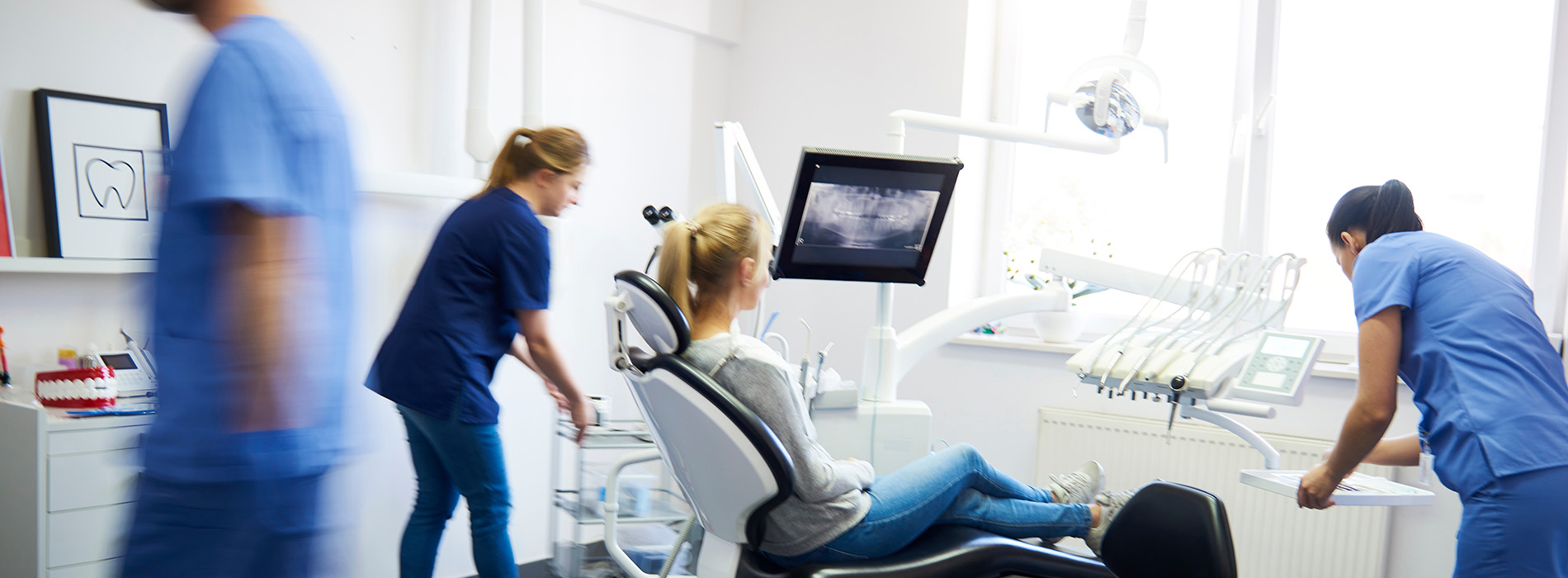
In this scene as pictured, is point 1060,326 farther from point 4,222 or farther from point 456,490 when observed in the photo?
point 4,222

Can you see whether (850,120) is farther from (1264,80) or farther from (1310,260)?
(1310,260)

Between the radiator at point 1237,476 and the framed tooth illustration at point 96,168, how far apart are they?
261 centimetres

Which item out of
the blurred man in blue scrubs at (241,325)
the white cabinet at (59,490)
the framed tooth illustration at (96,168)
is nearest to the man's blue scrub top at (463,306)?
the white cabinet at (59,490)

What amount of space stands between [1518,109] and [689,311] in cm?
265

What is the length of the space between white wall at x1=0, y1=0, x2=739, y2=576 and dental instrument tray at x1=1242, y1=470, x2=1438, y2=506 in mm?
1577

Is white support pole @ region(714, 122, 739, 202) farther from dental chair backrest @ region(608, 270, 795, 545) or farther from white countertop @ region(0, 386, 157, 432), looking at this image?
white countertop @ region(0, 386, 157, 432)

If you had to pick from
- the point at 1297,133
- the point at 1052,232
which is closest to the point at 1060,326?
the point at 1052,232

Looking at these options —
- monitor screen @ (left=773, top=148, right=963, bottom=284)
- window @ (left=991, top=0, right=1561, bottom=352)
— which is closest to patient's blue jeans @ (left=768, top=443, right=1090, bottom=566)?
monitor screen @ (left=773, top=148, right=963, bottom=284)

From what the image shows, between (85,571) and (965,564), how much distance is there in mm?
1724

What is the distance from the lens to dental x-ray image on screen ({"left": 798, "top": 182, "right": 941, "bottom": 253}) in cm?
201

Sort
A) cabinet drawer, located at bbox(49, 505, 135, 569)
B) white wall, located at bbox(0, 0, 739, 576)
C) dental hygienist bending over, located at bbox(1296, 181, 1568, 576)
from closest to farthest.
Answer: dental hygienist bending over, located at bbox(1296, 181, 1568, 576)
cabinet drawer, located at bbox(49, 505, 135, 569)
white wall, located at bbox(0, 0, 739, 576)

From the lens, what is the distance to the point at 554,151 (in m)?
2.11

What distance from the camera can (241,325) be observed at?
0.74 meters

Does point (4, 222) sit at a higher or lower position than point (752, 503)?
higher
